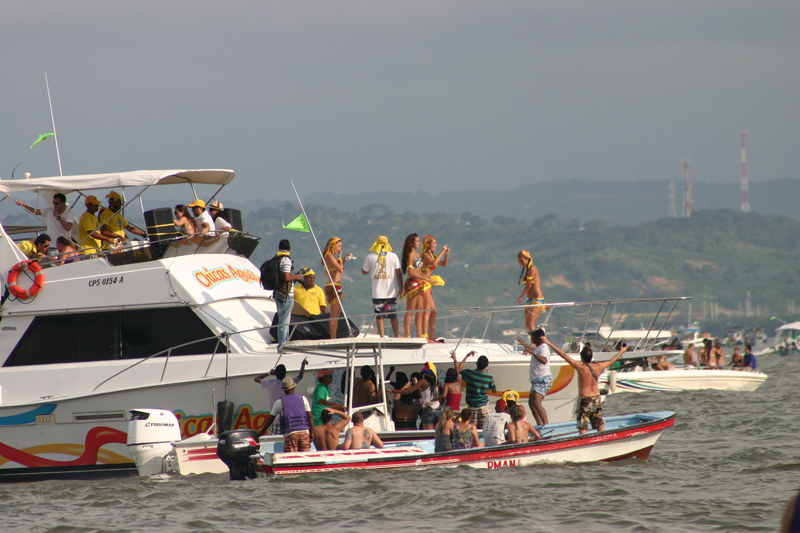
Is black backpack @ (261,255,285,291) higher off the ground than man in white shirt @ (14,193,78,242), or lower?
lower

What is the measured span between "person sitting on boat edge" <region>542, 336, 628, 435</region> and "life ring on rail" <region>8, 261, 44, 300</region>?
723 cm

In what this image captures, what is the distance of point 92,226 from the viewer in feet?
44.9

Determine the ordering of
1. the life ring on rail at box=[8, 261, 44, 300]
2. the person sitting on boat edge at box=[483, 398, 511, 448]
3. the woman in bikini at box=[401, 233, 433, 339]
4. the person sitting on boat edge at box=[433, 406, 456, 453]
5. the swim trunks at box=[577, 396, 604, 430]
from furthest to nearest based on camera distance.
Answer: the woman in bikini at box=[401, 233, 433, 339] < the life ring on rail at box=[8, 261, 44, 300] < the swim trunks at box=[577, 396, 604, 430] < the person sitting on boat edge at box=[483, 398, 511, 448] < the person sitting on boat edge at box=[433, 406, 456, 453]

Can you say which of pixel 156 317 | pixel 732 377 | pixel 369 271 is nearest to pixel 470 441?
pixel 369 271

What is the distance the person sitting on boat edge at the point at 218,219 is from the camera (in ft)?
45.0

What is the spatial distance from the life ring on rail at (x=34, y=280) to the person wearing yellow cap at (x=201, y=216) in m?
2.34


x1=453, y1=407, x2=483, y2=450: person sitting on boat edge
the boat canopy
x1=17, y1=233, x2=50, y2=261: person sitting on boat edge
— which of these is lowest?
x1=453, y1=407, x2=483, y2=450: person sitting on boat edge

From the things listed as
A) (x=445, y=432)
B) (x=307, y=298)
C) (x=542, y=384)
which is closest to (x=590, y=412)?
(x=542, y=384)

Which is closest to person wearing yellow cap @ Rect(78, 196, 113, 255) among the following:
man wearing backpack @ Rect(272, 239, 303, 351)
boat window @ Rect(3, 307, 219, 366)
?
boat window @ Rect(3, 307, 219, 366)

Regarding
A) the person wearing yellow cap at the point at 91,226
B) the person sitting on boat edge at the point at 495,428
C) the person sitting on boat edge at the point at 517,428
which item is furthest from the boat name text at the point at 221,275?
the person sitting on boat edge at the point at 517,428

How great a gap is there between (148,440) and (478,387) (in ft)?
13.9

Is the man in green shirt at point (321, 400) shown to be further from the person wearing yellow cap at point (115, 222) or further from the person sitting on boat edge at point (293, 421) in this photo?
the person wearing yellow cap at point (115, 222)

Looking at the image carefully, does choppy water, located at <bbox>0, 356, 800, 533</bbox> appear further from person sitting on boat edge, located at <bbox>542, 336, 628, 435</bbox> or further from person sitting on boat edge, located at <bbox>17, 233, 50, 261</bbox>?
person sitting on boat edge, located at <bbox>17, 233, 50, 261</bbox>

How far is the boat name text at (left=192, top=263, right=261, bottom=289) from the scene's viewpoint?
1303 centimetres
